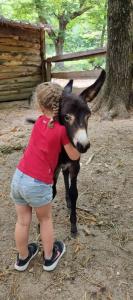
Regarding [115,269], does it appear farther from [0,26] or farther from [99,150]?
[0,26]

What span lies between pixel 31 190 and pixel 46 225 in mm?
372

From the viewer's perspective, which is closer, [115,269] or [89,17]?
[115,269]

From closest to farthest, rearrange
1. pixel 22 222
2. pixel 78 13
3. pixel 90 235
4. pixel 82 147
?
pixel 82 147, pixel 22 222, pixel 90 235, pixel 78 13

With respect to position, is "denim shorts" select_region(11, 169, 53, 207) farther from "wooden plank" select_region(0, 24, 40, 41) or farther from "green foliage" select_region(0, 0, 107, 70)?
"green foliage" select_region(0, 0, 107, 70)

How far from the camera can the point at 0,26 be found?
880 cm

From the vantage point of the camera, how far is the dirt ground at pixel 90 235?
2551 mm

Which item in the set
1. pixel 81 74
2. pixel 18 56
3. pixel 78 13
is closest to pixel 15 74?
pixel 18 56

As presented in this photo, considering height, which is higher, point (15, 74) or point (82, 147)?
point (82, 147)

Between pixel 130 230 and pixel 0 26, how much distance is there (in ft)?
24.0

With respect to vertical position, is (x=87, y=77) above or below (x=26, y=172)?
below

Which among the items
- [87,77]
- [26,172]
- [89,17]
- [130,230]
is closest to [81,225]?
[130,230]

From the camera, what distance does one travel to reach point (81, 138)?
234cm

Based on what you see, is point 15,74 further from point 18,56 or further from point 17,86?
point 18,56

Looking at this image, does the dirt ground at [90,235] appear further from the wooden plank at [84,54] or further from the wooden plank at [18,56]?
the wooden plank at [18,56]
